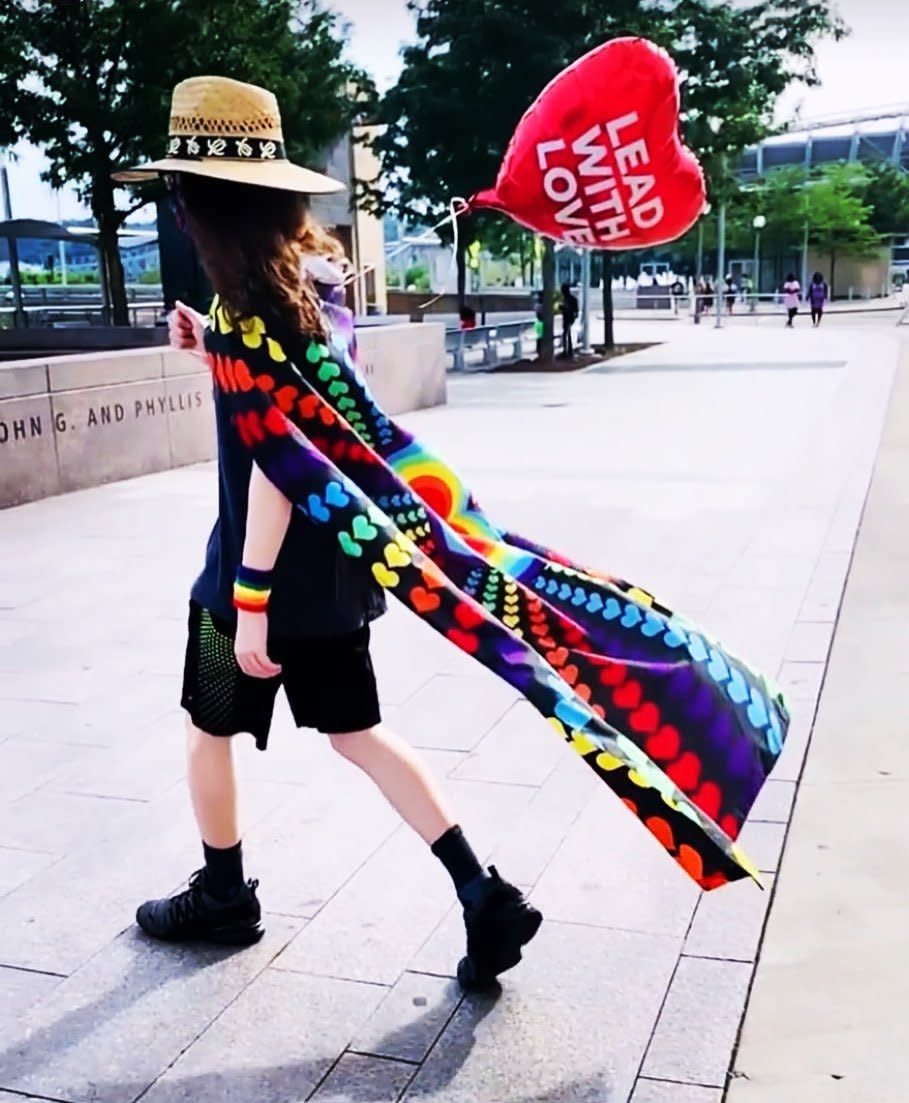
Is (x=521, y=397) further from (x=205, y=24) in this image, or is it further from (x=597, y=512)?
(x=597, y=512)

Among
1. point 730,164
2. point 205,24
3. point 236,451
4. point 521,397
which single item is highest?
point 205,24

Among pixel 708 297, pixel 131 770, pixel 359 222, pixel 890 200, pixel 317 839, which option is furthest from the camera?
pixel 890 200

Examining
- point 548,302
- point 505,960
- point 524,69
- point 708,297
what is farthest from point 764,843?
point 708,297

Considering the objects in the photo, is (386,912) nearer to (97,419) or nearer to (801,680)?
(801,680)

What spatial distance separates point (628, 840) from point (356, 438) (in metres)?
1.70

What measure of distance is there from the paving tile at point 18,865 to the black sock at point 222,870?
2.32 ft

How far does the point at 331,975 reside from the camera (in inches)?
122

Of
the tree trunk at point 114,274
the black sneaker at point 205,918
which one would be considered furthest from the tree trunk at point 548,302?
the black sneaker at point 205,918

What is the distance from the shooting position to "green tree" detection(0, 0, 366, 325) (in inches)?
730

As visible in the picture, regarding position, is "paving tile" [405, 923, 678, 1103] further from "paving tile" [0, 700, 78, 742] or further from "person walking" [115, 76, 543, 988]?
"paving tile" [0, 700, 78, 742]

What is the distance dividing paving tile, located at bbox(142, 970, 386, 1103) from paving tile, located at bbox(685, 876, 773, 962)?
815 mm

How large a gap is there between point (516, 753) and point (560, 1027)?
67.9 inches

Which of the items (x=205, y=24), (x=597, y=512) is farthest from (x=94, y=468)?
(x=205, y=24)

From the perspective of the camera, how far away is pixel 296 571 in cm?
282
